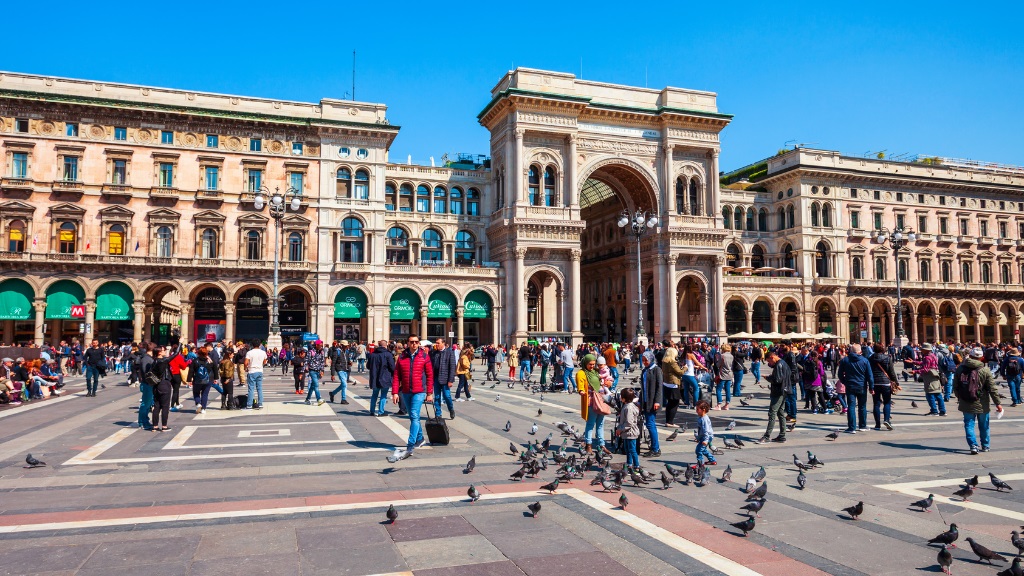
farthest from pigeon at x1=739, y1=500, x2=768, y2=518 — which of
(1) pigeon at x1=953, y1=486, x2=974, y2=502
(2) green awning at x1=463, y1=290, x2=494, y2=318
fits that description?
(2) green awning at x1=463, y1=290, x2=494, y2=318

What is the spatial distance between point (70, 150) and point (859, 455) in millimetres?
51339

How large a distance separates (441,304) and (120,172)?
24308 millimetres

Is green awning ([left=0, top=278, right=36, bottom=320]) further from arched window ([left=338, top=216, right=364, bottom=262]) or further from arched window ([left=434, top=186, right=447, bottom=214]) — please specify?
arched window ([left=434, top=186, right=447, bottom=214])

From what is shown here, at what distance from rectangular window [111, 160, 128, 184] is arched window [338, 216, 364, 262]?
15.0 meters

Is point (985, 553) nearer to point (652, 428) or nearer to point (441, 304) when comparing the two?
point (652, 428)

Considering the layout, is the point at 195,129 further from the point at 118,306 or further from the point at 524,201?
the point at 524,201

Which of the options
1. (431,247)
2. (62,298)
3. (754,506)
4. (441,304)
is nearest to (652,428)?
Result: (754,506)

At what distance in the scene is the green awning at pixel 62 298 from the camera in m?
44.6

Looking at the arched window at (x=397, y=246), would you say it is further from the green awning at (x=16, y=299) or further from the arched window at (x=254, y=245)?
the green awning at (x=16, y=299)

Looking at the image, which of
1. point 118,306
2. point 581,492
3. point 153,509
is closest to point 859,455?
point 581,492

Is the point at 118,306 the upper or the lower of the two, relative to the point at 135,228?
lower

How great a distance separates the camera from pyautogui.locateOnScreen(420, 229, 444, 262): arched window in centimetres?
5716

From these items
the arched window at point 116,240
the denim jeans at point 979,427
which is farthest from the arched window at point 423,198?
the denim jeans at point 979,427

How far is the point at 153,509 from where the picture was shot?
8.08 meters
